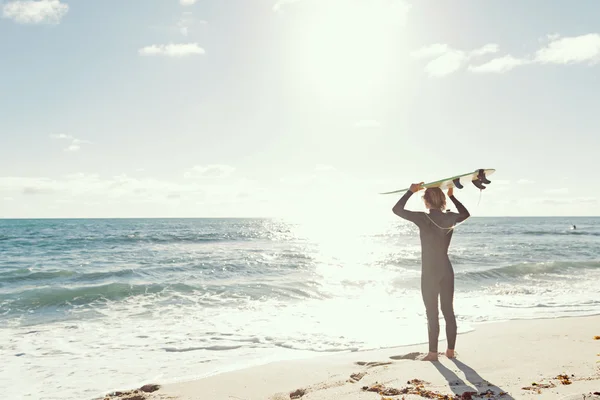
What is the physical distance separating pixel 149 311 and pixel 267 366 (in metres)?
5.65

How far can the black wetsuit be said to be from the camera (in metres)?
5.36

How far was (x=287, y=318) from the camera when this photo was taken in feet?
30.5

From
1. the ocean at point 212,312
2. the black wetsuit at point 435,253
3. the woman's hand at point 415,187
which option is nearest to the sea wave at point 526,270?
the ocean at point 212,312

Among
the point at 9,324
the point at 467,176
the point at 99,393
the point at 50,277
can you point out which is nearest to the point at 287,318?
the point at 99,393

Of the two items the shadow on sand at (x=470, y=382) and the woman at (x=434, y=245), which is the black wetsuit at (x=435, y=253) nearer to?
the woman at (x=434, y=245)

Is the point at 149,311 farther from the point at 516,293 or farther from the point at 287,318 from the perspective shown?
the point at 516,293

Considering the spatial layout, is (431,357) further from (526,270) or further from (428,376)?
(526,270)

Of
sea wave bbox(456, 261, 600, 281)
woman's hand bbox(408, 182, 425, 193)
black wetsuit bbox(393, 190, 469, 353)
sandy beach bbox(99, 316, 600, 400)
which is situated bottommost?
sea wave bbox(456, 261, 600, 281)

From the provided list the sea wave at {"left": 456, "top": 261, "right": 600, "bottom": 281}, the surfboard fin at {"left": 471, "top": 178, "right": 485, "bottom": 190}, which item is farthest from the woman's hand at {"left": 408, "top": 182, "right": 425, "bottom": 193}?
the sea wave at {"left": 456, "top": 261, "right": 600, "bottom": 281}

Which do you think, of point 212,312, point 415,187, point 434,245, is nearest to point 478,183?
point 415,187

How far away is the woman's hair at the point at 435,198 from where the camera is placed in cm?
543

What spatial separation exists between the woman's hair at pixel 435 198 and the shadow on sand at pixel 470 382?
6.43 feet

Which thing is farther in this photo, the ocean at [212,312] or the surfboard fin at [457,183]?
the ocean at [212,312]

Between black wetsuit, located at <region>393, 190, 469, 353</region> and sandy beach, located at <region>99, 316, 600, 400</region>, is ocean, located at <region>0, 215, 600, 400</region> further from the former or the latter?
black wetsuit, located at <region>393, 190, 469, 353</region>
